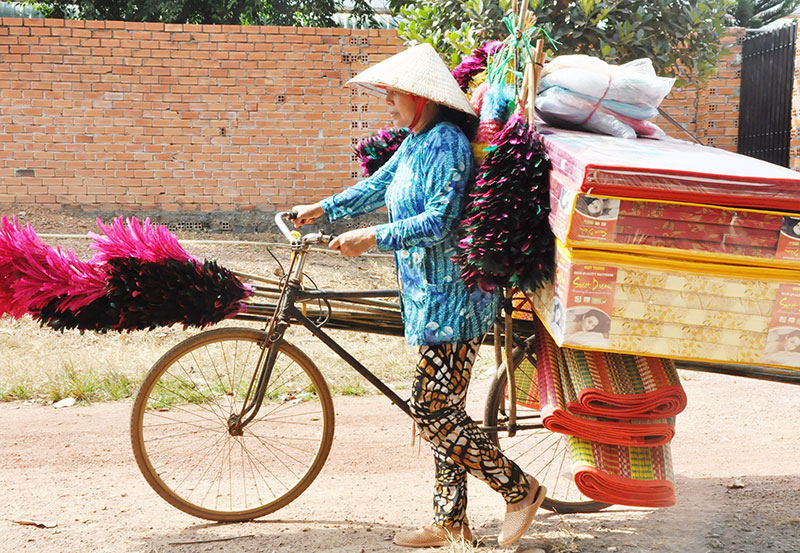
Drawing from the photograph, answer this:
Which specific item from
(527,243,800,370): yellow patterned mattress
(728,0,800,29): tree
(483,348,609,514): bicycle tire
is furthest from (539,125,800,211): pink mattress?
Result: (728,0,800,29): tree

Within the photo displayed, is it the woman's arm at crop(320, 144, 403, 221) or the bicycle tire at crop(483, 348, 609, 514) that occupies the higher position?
the woman's arm at crop(320, 144, 403, 221)

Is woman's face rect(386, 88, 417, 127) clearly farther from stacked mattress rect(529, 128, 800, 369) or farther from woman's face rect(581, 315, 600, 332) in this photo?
woman's face rect(581, 315, 600, 332)

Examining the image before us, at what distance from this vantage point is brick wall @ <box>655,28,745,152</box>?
32.0ft

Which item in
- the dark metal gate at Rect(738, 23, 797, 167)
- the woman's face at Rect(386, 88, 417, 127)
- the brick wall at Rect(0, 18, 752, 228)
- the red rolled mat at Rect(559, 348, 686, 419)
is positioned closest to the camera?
the red rolled mat at Rect(559, 348, 686, 419)

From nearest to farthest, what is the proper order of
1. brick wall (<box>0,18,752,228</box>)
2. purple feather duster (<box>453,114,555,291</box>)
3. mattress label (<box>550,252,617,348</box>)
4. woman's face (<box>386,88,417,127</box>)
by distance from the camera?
mattress label (<box>550,252,617,348</box>) → purple feather duster (<box>453,114,555,291</box>) → woman's face (<box>386,88,417,127</box>) → brick wall (<box>0,18,752,228</box>)

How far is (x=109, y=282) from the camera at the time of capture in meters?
3.00

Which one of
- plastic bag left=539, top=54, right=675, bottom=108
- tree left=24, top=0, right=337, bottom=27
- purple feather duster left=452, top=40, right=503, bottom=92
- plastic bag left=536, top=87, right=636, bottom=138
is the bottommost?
plastic bag left=536, top=87, right=636, bottom=138

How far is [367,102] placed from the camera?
31.4 ft

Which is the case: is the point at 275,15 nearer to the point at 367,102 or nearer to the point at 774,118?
the point at 367,102

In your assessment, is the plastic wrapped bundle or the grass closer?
the plastic wrapped bundle

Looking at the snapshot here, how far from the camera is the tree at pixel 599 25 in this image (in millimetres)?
6201

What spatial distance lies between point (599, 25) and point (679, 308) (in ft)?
14.8

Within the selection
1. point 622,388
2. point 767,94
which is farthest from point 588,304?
point 767,94

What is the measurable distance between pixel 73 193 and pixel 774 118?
829cm
